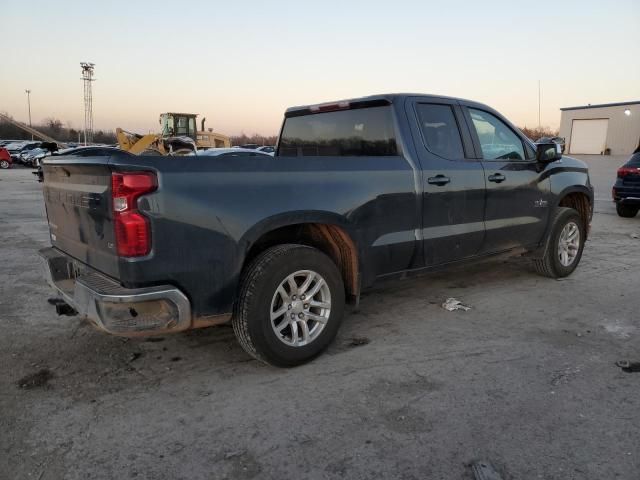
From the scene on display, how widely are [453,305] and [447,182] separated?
1.27 metres

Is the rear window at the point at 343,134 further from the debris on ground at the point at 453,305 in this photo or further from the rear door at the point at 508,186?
the debris on ground at the point at 453,305

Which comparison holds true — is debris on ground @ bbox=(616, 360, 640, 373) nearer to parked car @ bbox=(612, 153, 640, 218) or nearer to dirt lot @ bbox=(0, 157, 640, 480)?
dirt lot @ bbox=(0, 157, 640, 480)

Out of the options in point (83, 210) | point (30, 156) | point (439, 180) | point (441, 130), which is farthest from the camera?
point (30, 156)

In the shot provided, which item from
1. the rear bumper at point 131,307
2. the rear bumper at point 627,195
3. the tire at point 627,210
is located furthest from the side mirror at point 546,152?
the tire at point 627,210

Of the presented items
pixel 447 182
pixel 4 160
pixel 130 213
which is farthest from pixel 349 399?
pixel 4 160

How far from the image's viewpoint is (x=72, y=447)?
2.69 m

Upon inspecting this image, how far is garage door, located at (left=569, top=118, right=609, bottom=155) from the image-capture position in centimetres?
5000

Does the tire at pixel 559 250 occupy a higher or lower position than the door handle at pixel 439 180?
lower

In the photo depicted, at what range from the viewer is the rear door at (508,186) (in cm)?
491

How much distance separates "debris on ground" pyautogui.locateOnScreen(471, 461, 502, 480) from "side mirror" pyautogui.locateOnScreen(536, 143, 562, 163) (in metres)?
3.73

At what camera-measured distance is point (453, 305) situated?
5.00 meters

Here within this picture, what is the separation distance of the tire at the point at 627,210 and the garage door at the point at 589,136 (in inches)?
1722

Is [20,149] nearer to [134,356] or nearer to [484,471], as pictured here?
[134,356]

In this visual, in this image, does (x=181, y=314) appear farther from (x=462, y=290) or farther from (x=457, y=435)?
(x=462, y=290)
